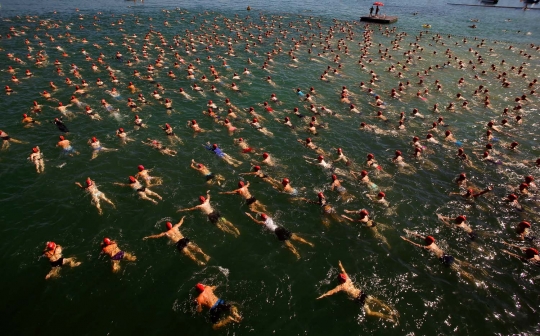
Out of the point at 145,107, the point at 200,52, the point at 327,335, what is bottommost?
the point at 327,335

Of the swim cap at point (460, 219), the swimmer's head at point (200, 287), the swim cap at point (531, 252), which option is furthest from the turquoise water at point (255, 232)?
the swimmer's head at point (200, 287)

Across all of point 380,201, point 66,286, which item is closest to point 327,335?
point 380,201

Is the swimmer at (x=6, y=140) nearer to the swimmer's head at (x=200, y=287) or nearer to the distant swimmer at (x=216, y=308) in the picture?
the swimmer's head at (x=200, y=287)

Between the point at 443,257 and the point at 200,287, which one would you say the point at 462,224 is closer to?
the point at 443,257

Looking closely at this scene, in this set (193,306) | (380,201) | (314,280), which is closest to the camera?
(193,306)

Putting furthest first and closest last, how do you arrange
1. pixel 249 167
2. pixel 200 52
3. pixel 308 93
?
1. pixel 200 52
2. pixel 308 93
3. pixel 249 167

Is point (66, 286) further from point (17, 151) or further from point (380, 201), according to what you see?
point (380, 201)
